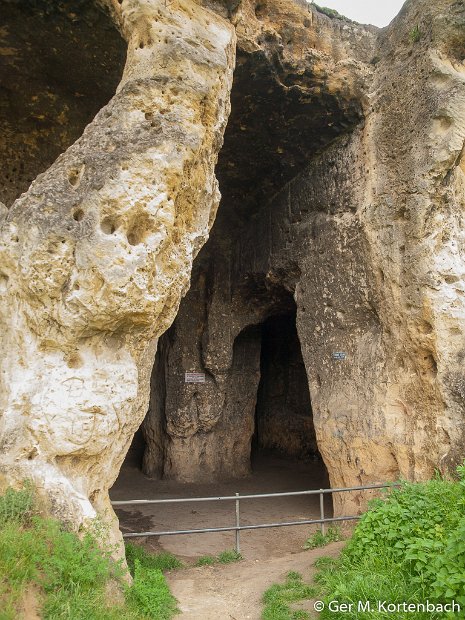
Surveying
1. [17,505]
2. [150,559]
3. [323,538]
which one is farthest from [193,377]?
[17,505]

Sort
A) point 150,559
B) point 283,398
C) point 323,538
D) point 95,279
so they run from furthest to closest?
1. point 283,398
2. point 323,538
3. point 150,559
4. point 95,279

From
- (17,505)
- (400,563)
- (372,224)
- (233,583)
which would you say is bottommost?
(233,583)

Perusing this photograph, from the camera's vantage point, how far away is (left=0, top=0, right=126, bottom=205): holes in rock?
17.5 feet

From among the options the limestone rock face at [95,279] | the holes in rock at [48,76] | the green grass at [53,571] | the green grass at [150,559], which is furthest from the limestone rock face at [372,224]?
the green grass at [53,571]

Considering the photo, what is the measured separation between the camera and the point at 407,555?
323cm

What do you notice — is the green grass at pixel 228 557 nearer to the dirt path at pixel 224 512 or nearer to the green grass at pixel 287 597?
the dirt path at pixel 224 512

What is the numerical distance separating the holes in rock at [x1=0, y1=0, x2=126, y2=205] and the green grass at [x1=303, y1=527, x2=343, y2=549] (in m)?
5.36

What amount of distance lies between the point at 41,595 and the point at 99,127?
10.2 feet

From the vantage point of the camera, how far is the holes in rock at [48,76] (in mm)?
5344

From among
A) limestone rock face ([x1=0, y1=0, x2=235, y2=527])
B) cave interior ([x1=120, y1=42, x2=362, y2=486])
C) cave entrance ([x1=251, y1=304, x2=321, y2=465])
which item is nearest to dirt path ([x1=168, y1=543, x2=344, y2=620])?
limestone rock face ([x1=0, y1=0, x2=235, y2=527])

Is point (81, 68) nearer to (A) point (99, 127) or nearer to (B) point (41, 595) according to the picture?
(A) point (99, 127)

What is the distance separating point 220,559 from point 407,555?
91.9 inches

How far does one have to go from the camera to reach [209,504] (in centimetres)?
734

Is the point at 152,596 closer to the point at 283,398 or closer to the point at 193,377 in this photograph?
the point at 193,377
